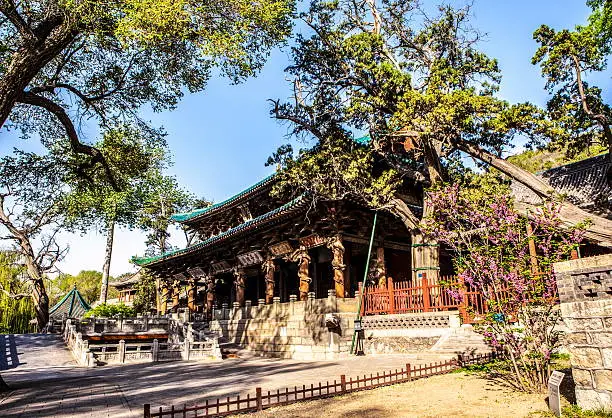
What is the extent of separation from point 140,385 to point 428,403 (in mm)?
6229

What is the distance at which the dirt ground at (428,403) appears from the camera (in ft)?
17.3

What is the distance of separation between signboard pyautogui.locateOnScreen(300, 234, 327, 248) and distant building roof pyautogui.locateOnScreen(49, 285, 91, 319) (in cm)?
2277

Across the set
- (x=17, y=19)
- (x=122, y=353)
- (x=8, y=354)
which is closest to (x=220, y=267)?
(x=122, y=353)

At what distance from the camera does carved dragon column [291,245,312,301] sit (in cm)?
1609

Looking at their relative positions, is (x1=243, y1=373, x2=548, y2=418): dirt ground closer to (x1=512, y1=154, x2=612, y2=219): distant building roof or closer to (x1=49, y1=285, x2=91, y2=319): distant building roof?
(x1=512, y1=154, x2=612, y2=219): distant building roof

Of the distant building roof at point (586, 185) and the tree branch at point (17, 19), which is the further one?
the distant building roof at point (586, 185)

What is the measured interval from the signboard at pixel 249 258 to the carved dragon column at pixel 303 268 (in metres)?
2.86

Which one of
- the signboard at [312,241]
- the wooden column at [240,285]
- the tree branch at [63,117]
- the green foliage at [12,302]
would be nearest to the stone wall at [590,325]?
the tree branch at [63,117]

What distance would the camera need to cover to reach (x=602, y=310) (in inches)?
184

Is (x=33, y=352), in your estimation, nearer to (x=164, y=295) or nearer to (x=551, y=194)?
(x=164, y=295)

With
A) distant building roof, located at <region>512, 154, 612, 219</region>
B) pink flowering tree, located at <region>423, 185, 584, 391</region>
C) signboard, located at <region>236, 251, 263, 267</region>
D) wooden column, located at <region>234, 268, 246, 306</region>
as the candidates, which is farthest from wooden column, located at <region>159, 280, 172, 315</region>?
pink flowering tree, located at <region>423, 185, 584, 391</region>

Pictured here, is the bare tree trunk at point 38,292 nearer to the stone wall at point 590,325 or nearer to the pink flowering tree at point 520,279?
the pink flowering tree at point 520,279

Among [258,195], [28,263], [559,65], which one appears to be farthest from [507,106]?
[28,263]

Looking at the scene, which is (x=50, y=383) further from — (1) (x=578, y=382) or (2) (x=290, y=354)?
(1) (x=578, y=382)
